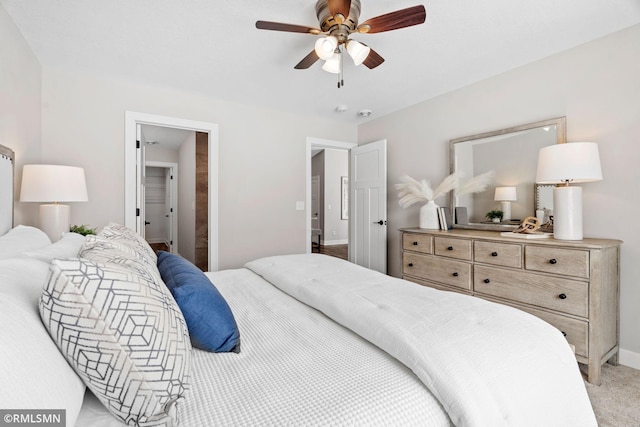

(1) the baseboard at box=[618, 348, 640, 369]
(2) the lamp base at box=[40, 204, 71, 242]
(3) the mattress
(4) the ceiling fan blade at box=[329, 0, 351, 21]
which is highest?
(4) the ceiling fan blade at box=[329, 0, 351, 21]

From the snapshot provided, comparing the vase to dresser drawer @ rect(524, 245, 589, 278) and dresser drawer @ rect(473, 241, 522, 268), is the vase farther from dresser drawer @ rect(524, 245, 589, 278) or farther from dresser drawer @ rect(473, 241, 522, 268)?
dresser drawer @ rect(524, 245, 589, 278)

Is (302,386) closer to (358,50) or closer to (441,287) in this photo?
(358,50)

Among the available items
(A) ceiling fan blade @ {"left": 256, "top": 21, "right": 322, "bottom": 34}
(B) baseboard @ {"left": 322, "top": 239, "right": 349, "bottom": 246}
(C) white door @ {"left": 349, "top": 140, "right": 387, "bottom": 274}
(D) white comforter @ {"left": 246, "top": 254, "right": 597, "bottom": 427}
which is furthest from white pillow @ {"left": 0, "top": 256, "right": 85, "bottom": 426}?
(B) baseboard @ {"left": 322, "top": 239, "right": 349, "bottom": 246}

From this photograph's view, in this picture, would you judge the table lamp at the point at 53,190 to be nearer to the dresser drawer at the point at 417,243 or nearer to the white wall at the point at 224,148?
the white wall at the point at 224,148

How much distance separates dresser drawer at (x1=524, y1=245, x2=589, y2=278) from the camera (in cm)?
188

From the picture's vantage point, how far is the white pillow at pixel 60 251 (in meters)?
1.07

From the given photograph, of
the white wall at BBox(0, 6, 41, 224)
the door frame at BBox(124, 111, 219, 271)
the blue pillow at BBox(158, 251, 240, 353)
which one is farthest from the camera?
the door frame at BBox(124, 111, 219, 271)

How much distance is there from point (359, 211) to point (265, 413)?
140 inches

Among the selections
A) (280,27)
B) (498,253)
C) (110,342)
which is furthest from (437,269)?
(110,342)

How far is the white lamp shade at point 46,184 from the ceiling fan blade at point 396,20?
2.22m

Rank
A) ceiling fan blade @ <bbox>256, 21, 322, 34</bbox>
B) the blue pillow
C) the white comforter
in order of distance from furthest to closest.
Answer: ceiling fan blade @ <bbox>256, 21, 322, 34</bbox>
the blue pillow
the white comforter

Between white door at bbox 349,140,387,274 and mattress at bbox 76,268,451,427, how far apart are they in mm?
2749

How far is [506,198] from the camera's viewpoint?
2740 millimetres

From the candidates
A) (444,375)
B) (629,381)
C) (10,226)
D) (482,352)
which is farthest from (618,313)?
(10,226)
